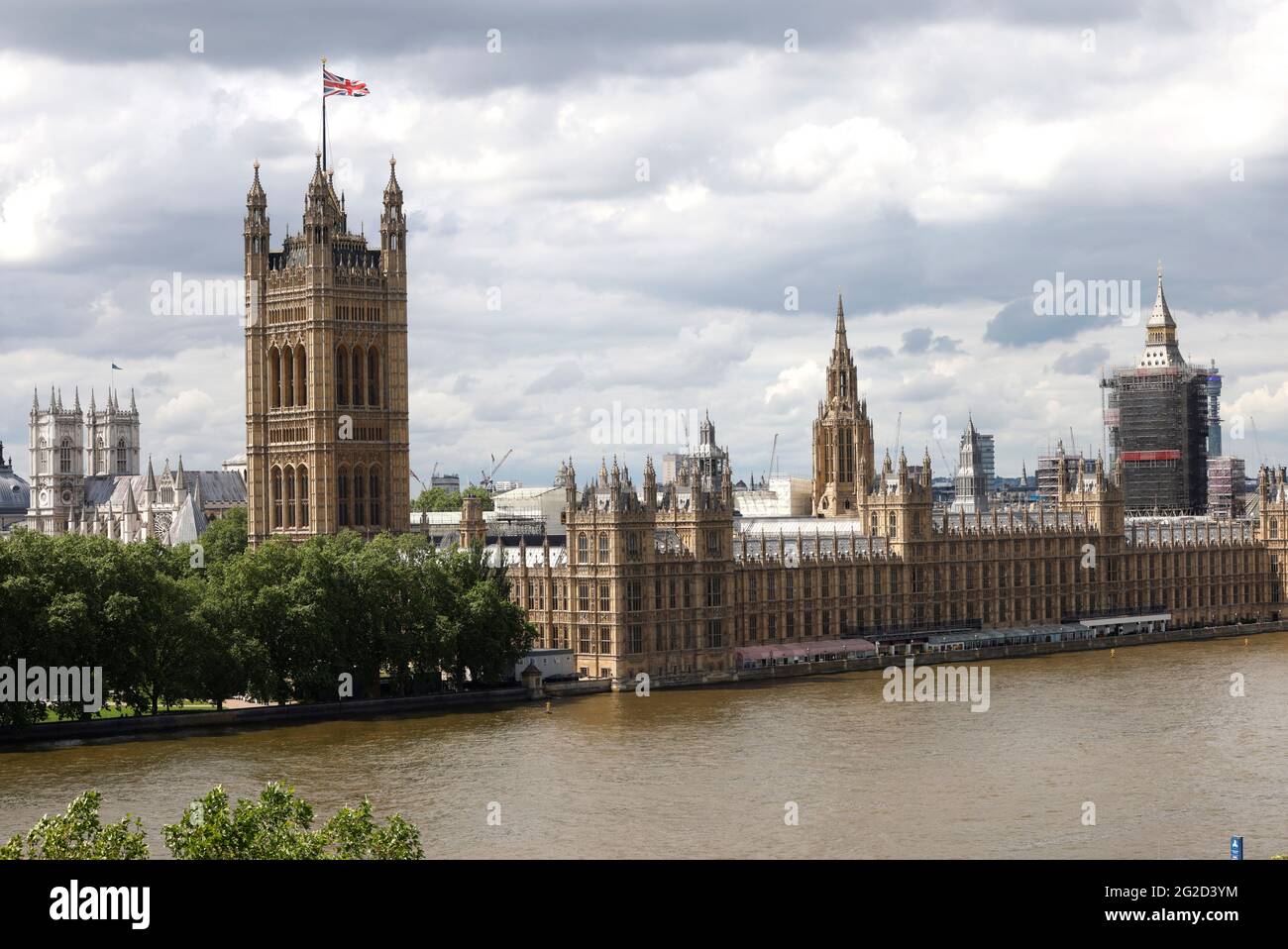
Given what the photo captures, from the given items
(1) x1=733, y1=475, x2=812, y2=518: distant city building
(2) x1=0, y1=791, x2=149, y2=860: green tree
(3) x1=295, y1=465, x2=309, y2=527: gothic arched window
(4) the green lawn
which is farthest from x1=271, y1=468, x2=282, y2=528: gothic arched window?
(2) x1=0, y1=791, x2=149, y2=860: green tree

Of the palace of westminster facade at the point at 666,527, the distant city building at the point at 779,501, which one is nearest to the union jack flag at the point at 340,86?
the palace of westminster facade at the point at 666,527

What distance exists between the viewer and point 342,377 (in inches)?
4769

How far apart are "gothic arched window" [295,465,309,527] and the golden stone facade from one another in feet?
58.0

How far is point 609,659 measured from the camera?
101000 millimetres

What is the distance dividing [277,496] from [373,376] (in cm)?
1096

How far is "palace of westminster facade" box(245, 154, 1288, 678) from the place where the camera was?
103 meters

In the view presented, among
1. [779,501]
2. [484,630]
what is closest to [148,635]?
[484,630]

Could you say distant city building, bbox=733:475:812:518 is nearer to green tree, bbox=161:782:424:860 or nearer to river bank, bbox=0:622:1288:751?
river bank, bbox=0:622:1288:751

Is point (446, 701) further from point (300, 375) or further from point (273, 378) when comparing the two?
point (273, 378)

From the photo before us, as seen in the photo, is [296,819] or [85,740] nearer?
[296,819]
